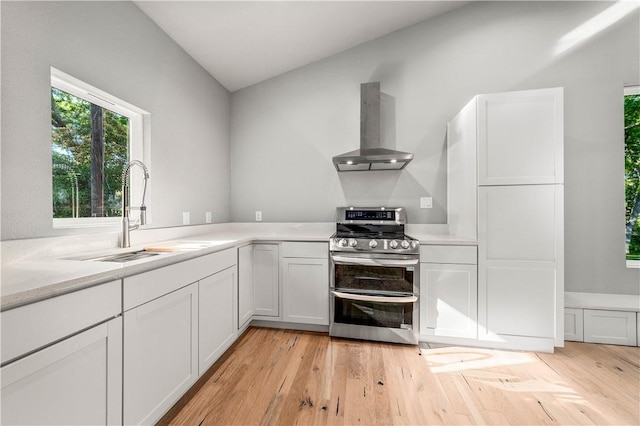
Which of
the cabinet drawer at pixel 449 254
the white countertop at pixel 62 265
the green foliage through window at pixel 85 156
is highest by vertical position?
the green foliage through window at pixel 85 156

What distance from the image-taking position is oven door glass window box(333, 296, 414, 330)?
86.9 inches

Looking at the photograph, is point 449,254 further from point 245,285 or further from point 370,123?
point 245,285

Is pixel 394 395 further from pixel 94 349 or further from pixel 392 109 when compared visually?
pixel 392 109

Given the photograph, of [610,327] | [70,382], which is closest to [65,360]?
[70,382]

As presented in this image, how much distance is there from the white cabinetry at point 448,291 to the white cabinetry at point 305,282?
868 mm

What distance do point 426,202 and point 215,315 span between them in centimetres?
233

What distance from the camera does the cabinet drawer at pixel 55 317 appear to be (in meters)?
0.72

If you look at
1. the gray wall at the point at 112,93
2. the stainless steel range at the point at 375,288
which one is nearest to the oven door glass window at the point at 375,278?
the stainless steel range at the point at 375,288

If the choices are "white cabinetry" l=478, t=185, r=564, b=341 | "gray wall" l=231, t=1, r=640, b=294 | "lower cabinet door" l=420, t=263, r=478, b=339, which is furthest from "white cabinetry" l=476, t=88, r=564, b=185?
"lower cabinet door" l=420, t=263, r=478, b=339

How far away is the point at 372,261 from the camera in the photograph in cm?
223

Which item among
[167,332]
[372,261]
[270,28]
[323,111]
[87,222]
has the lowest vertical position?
[167,332]

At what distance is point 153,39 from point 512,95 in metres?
2.92

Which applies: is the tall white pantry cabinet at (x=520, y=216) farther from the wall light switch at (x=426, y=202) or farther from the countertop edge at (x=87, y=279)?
the countertop edge at (x=87, y=279)

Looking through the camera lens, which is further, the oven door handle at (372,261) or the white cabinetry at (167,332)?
the oven door handle at (372,261)
